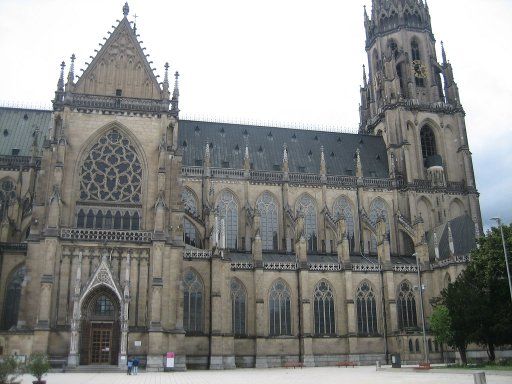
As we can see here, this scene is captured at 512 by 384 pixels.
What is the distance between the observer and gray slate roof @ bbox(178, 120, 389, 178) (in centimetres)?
6588

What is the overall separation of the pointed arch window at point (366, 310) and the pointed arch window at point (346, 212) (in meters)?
7.31

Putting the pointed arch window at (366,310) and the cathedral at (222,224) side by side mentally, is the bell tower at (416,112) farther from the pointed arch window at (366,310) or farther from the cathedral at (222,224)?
the pointed arch window at (366,310)

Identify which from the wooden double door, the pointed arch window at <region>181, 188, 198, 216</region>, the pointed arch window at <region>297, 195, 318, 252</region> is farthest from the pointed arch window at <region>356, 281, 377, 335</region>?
the wooden double door

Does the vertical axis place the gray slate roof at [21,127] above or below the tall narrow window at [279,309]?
above

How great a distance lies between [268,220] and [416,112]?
85.8 feet

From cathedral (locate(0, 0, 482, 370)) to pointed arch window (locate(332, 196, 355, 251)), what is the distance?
176mm

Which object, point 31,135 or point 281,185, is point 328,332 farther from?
point 31,135

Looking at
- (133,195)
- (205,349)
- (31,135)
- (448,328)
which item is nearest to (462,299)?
(448,328)

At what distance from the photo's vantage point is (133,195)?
164ft

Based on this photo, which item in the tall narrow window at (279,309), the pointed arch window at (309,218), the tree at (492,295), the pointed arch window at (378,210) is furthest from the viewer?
the pointed arch window at (378,210)

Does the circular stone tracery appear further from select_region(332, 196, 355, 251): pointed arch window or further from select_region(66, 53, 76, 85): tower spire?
select_region(332, 196, 355, 251): pointed arch window

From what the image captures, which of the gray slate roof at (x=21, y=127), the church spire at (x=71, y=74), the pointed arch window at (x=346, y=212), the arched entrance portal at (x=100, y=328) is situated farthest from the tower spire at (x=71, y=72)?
the pointed arch window at (x=346, y=212)

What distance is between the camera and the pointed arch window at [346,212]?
65562mm

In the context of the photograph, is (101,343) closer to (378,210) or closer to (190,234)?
(190,234)
